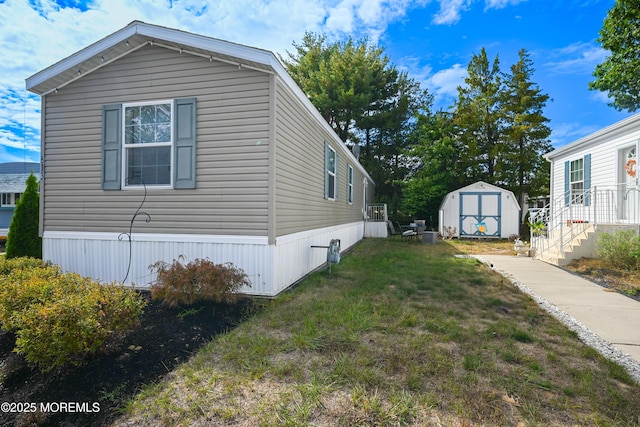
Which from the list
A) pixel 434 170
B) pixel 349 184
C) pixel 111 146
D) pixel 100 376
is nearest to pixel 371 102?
pixel 434 170

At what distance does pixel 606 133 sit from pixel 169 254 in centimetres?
1080

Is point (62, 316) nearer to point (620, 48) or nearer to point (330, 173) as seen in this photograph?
point (330, 173)

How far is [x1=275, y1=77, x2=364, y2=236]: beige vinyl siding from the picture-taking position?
15.7 feet

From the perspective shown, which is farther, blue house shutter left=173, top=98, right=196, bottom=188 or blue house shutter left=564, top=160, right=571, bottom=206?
blue house shutter left=564, top=160, right=571, bottom=206

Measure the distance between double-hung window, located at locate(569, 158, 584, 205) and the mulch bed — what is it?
11.0 meters

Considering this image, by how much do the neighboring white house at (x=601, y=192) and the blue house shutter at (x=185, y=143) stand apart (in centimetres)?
800

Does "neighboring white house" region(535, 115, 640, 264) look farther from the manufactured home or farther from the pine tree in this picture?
the pine tree

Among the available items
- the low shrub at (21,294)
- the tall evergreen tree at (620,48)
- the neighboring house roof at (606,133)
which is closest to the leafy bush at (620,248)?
the neighboring house roof at (606,133)

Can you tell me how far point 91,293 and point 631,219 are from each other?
1050 cm

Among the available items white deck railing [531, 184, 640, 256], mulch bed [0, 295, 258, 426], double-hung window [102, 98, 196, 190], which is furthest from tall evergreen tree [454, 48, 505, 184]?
mulch bed [0, 295, 258, 426]

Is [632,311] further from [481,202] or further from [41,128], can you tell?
[481,202]

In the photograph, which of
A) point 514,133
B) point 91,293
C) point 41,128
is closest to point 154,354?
point 91,293

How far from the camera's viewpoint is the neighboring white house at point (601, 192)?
7.55m

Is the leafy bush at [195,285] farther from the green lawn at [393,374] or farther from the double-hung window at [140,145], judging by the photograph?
the double-hung window at [140,145]
